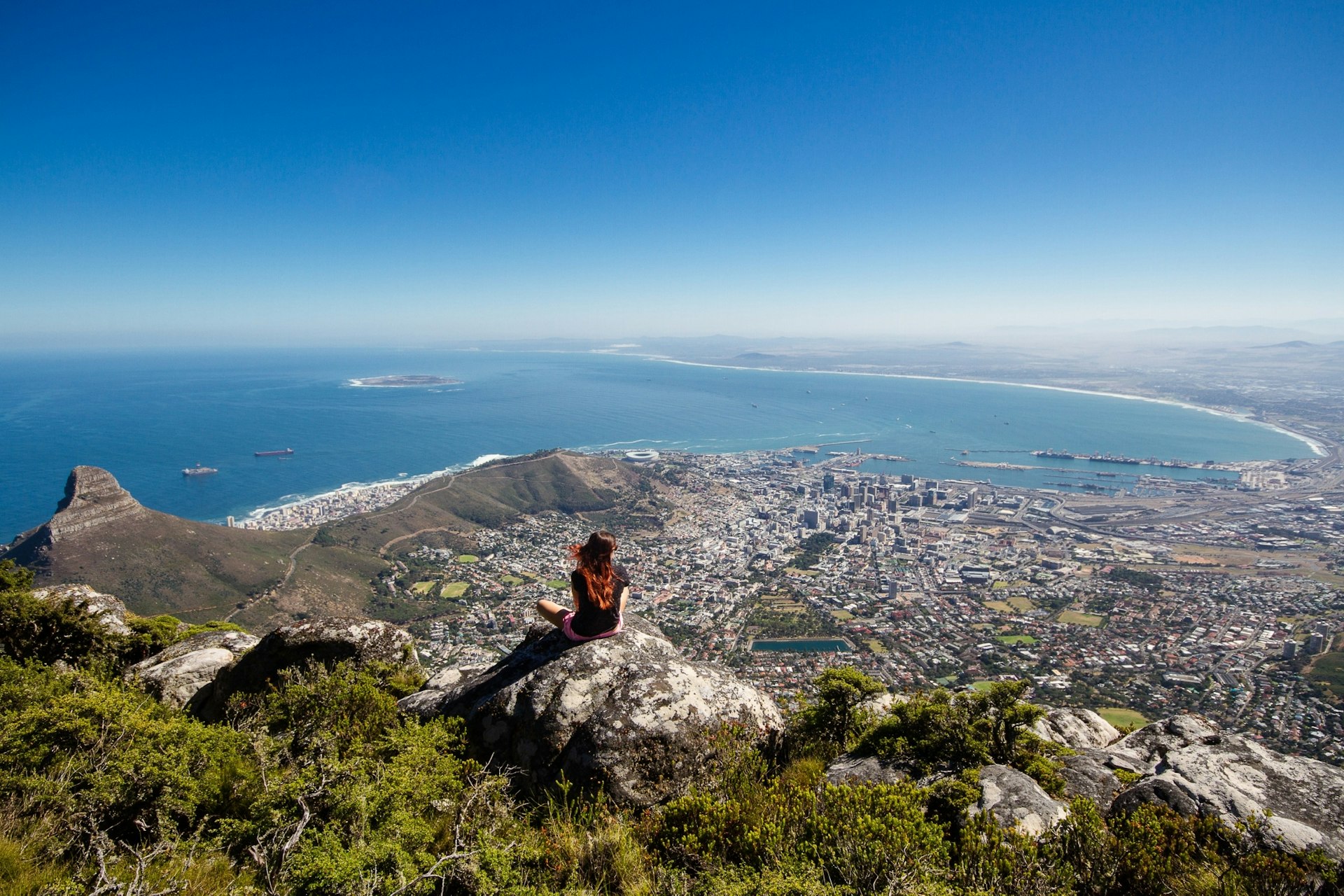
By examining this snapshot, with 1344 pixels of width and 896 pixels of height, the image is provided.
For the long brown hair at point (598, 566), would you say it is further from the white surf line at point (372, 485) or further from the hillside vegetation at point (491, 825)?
the white surf line at point (372, 485)

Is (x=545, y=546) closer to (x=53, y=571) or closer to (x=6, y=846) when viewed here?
(x=53, y=571)

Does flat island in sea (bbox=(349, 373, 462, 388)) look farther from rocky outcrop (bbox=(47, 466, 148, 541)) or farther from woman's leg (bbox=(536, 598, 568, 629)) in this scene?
woman's leg (bbox=(536, 598, 568, 629))

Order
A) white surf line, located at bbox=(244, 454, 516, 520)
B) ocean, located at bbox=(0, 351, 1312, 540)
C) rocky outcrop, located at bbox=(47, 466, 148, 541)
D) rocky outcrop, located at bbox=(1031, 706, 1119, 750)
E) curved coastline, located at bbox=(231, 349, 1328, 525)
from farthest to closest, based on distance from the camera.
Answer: ocean, located at bbox=(0, 351, 1312, 540) < curved coastline, located at bbox=(231, 349, 1328, 525) < white surf line, located at bbox=(244, 454, 516, 520) < rocky outcrop, located at bbox=(47, 466, 148, 541) < rocky outcrop, located at bbox=(1031, 706, 1119, 750)

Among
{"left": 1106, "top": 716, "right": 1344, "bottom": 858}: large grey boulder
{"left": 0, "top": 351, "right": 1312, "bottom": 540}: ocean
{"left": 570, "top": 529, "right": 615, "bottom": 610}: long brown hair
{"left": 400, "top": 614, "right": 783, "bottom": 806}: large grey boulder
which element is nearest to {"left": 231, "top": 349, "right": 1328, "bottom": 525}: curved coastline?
{"left": 0, "top": 351, "right": 1312, "bottom": 540}: ocean

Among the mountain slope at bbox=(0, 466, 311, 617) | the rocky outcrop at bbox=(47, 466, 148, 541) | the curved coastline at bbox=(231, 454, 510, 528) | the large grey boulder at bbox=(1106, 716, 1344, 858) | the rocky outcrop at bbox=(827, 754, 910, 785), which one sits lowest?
the curved coastline at bbox=(231, 454, 510, 528)

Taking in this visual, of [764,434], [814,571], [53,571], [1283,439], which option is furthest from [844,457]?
[53,571]

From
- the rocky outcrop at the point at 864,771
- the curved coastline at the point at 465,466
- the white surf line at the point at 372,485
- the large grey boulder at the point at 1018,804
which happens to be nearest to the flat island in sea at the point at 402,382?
the curved coastline at the point at 465,466
